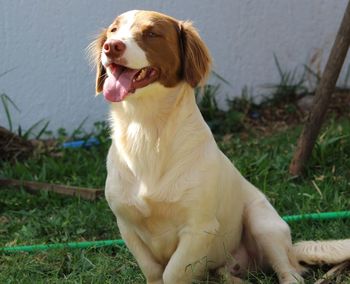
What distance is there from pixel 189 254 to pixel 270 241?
0.53 m

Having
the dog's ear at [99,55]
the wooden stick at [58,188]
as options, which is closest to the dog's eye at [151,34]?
the dog's ear at [99,55]

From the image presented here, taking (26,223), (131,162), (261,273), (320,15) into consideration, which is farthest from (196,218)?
(320,15)

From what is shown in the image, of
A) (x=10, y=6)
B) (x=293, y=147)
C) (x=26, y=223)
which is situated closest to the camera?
(x=26, y=223)

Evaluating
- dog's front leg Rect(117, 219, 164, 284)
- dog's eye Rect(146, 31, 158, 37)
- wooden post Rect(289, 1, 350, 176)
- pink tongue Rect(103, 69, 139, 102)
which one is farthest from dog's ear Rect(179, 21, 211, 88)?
wooden post Rect(289, 1, 350, 176)

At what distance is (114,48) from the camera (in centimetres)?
313

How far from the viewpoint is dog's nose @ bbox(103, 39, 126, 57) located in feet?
10.2

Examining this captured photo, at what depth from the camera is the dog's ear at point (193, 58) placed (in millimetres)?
3432

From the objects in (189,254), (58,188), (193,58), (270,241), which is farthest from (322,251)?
(58,188)

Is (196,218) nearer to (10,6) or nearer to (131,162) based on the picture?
(131,162)

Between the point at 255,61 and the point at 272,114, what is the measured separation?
0.51 meters

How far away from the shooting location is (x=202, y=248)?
3459 millimetres

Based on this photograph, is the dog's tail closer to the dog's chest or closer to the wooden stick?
the dog's chest

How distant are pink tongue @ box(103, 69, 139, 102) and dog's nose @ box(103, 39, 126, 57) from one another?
14cm

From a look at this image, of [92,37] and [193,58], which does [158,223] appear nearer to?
[193,58]
